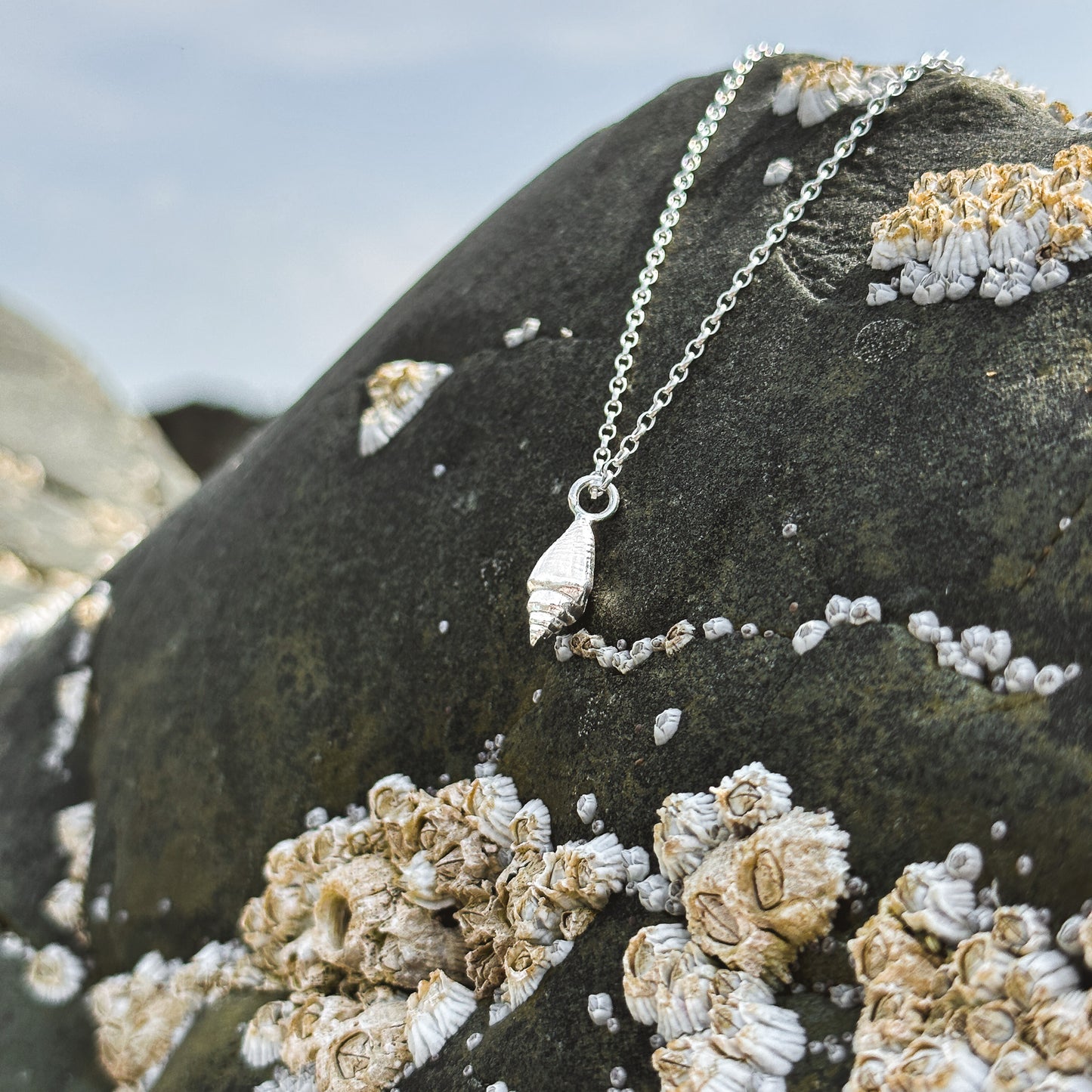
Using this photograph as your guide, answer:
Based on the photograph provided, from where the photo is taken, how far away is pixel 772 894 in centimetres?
180

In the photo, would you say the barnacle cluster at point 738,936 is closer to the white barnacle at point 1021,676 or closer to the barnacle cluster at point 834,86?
the white barnacle at point 1021,676

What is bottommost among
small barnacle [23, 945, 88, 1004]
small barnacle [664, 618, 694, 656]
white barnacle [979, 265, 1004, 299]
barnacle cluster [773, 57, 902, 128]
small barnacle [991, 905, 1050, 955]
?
small barnacle [23, 945, 88, 1004]

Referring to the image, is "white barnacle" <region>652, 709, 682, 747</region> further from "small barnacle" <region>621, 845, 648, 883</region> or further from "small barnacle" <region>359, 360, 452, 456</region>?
"small barnacle" <region>359, 360, 452, 456</region>

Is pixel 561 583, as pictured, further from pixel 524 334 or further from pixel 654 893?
pixel 524 334

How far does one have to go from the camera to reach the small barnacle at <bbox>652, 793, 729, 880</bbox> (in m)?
1.96

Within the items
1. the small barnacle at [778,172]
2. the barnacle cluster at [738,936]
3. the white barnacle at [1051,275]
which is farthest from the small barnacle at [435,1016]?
the small barnacle at [778,172]

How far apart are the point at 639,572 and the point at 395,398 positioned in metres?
1.25

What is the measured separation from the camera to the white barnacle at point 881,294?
234 cm

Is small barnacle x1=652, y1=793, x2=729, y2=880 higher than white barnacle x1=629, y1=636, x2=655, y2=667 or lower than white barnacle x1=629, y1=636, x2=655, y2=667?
lower

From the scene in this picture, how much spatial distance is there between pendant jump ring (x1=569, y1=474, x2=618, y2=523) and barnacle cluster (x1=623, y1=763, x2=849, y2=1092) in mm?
807

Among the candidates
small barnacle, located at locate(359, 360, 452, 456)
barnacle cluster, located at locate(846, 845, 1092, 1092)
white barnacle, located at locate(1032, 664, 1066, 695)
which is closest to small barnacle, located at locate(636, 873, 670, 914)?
barnacle cluster, located at locate(846, 845, 1092, 1092)

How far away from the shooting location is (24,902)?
11.2ft

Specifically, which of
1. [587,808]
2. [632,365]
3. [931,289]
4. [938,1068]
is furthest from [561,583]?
[938,1068]

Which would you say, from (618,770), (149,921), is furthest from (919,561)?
(149,921)
